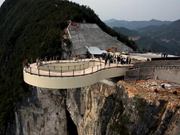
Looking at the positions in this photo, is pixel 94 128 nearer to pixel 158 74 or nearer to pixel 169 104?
pixel 158 74

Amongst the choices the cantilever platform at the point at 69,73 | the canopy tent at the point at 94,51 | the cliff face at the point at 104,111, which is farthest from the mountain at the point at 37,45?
the cantilever platform at the point at 69,73

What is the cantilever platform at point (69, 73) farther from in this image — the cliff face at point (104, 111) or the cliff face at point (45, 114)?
the cliff face at point (45, 114)

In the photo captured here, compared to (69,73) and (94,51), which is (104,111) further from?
(94,51)

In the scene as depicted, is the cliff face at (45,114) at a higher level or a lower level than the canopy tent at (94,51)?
lower

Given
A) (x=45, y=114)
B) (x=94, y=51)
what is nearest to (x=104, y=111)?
(x=94, y=51)

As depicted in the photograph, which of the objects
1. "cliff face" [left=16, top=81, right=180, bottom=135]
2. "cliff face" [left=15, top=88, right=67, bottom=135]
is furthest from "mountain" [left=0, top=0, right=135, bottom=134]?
"cliff face" [left=16, top=81, right=180, bottom=135]

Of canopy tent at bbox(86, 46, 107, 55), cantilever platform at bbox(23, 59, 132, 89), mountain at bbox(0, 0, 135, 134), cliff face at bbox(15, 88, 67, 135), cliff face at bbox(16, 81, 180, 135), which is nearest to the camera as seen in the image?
cliff face at bbox(16, 81, 180, 135)

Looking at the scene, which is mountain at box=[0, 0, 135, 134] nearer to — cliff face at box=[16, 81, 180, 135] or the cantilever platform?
cliff face at box=[16, 81, 180, 135]
